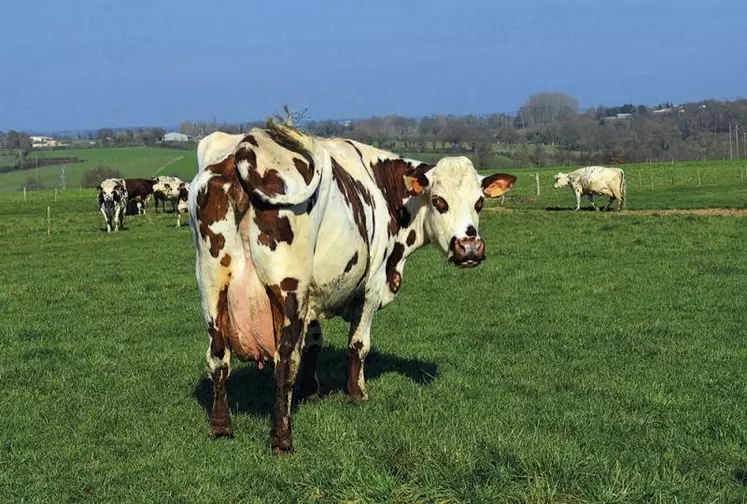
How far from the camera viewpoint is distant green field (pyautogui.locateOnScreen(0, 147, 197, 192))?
3767 inches

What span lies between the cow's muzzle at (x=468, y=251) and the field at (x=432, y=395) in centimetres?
140

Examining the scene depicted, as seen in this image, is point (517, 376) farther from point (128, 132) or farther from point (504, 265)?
point (128, 132)

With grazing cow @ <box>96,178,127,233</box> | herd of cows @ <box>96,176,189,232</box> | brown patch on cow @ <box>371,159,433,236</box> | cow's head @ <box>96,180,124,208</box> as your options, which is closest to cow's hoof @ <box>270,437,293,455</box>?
brown patch on cow @ <box>371,159,433,236</box>

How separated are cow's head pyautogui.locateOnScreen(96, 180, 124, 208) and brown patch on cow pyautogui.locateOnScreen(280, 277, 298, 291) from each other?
30551 mm

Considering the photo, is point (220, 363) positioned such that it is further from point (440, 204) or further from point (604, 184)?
point (604, 184)

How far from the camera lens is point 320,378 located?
9.01m

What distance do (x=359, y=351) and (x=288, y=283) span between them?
6.93ft

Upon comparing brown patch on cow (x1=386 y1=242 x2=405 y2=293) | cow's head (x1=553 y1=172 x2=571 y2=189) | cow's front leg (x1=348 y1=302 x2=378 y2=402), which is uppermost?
cow's head (x1=553 y1=172 x2=571 y2=189)

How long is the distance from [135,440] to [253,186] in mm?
2560

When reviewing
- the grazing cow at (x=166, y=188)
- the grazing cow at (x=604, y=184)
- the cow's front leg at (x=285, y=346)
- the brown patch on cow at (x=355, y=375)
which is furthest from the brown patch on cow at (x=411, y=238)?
the grazing cow at (x=166, y=188)

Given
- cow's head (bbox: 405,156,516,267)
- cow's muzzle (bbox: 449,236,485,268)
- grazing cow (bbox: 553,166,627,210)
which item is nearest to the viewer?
cow's muzzle (bbox: 449,236,485,268)

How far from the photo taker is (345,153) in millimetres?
7879

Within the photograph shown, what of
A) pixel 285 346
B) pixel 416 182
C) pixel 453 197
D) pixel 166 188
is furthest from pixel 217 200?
pixel 166 188

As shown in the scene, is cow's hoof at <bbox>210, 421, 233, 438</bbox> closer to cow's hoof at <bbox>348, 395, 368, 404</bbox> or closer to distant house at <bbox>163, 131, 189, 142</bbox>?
cow's hoof at <bbox>348, 395, 368, 404</bbox>
